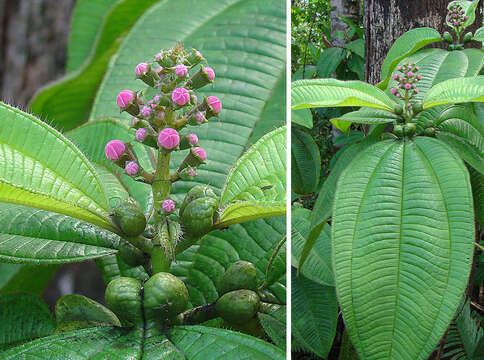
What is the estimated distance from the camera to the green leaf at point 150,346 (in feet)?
0.73

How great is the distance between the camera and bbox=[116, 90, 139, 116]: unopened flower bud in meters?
0.27

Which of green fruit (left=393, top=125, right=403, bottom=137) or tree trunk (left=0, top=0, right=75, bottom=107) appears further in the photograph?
tree trunk (left=0, top=0, right=75, bottom=107)

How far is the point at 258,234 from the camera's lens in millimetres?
318

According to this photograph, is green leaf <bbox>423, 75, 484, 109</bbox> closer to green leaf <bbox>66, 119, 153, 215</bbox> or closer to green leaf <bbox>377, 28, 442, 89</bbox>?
green leaf <bbox>377, 28, 442, 89</bbox>

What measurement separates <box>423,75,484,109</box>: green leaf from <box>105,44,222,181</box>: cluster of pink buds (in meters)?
0.32

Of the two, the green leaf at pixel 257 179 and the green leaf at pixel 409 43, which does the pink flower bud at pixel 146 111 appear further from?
the green leaf at pixel 409 43

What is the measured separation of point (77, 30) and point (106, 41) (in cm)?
12

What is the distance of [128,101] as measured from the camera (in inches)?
10.8

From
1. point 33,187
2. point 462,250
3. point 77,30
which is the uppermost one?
point 77,30

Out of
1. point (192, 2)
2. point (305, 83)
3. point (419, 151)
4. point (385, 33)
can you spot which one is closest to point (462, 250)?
point (419, 151)

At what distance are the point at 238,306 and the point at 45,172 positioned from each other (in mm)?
104

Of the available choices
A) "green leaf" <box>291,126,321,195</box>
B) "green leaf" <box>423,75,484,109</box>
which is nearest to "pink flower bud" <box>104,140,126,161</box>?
"green leaf" <box>423,75,484,109</box>

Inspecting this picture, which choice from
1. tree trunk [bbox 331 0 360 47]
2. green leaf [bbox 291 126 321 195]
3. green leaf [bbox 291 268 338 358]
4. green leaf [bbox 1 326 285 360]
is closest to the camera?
green leaf [bbox 1 326 285 360]

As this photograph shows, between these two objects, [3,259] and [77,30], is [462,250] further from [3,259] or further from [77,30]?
[77,30]
